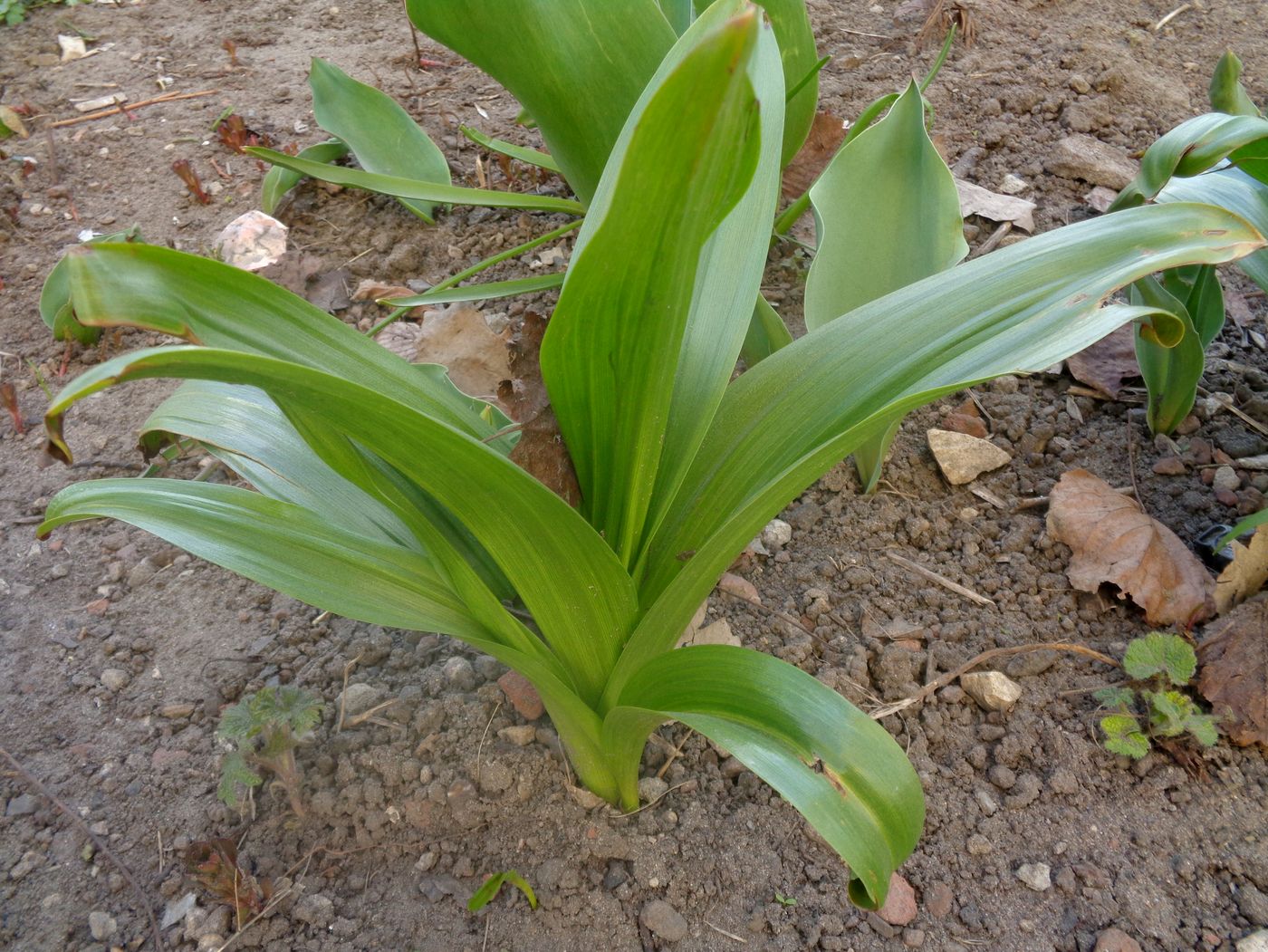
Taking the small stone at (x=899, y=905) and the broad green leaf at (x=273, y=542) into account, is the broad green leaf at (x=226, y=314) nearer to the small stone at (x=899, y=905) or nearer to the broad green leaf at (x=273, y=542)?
the broad green leaf at (x=273, y=542)

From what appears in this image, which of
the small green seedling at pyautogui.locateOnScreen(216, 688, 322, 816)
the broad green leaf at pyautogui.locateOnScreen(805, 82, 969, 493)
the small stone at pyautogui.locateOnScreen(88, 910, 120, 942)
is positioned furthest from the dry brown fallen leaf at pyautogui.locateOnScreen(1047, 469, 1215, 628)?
the small stone at pyautogui.locateOnScreen(88, 910, 120, 942)

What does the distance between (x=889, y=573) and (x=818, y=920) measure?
59cm

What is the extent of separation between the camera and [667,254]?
0.75 m

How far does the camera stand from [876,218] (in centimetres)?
155

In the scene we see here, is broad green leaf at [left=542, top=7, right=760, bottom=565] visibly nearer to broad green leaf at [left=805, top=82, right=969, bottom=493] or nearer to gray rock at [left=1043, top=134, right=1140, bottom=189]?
broad green leaf at [left=805, top=82, right=969, bottom=493]

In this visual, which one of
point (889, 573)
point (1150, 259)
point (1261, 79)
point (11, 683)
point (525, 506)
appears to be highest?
point (1150, 259)

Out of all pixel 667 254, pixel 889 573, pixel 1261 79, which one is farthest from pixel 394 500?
pixel 1261 79

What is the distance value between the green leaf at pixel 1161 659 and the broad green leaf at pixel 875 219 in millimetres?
499

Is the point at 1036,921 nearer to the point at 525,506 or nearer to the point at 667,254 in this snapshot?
the point at 525,506

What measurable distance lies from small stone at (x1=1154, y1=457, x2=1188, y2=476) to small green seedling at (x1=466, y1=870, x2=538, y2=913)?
4.25 ft

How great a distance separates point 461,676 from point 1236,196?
1425 mm

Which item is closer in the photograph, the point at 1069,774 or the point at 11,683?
the point at 1069,774

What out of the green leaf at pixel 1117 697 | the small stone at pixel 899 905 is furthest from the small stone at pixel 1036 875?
the green leaf at pixel 1117 697

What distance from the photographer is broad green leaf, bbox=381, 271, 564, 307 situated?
1614 millimetres
